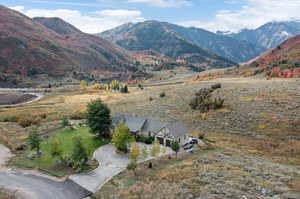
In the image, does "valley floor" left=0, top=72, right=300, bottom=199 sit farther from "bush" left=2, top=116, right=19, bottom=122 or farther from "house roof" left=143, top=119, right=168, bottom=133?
"house roof" left=143, top=119, right=168, bottom=133

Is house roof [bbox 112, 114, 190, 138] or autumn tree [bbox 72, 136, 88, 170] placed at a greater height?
house roof [bbox 112, 114, 190, 138]

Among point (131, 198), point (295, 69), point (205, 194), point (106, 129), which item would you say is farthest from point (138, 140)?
point (295, 69)

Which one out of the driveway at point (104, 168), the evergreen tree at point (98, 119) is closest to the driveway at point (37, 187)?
the driveway at point (104, 168)

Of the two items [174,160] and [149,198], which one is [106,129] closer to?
[174,160]

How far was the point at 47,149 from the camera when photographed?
51.0 metres

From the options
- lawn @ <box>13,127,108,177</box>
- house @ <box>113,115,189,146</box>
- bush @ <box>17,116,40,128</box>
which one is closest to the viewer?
lawn @ <box>13,127,108,177</box>

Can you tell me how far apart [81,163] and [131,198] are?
50.7ft

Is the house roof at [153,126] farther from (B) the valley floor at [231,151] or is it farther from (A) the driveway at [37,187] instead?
(A) the driveway at [37,187]

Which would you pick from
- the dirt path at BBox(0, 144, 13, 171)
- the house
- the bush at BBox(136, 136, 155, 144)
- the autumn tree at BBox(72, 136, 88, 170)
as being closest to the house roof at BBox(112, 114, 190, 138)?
the house

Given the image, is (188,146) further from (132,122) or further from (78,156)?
(78,156)

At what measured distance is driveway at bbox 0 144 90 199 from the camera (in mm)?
34031

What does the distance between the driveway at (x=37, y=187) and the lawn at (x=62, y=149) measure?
271 centimetres

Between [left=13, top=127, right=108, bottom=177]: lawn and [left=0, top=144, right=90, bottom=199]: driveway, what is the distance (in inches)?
107

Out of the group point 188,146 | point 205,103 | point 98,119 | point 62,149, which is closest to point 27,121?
point 62,149
